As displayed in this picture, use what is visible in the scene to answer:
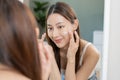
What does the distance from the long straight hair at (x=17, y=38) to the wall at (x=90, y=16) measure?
1.98 ft

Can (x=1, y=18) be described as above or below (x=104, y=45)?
above

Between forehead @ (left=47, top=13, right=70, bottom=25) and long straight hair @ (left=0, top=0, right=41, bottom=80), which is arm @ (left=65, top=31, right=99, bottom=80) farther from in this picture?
long straight hair @ (left=0, top=0, right=41, bottom=80)

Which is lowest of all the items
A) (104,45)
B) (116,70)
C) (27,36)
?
(116,70)

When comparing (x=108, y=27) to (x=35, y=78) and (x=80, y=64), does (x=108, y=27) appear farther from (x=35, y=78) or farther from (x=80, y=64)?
(x=35, y=78)

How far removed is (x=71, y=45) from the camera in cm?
123

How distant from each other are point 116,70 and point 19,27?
804 millimetres

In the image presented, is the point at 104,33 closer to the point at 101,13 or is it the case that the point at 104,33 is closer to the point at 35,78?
the point at 101,13

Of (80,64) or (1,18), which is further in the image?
(80,64)

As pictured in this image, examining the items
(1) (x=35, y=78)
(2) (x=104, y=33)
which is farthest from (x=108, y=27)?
(1) (x=35, y=78)

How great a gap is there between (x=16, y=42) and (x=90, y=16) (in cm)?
68

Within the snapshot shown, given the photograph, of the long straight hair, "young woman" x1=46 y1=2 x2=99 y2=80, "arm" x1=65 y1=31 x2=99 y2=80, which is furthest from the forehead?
Result: the long straight hair

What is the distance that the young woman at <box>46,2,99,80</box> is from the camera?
1.22 m

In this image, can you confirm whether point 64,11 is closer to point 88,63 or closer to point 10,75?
point 88,63

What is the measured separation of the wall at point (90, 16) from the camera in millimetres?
1213
